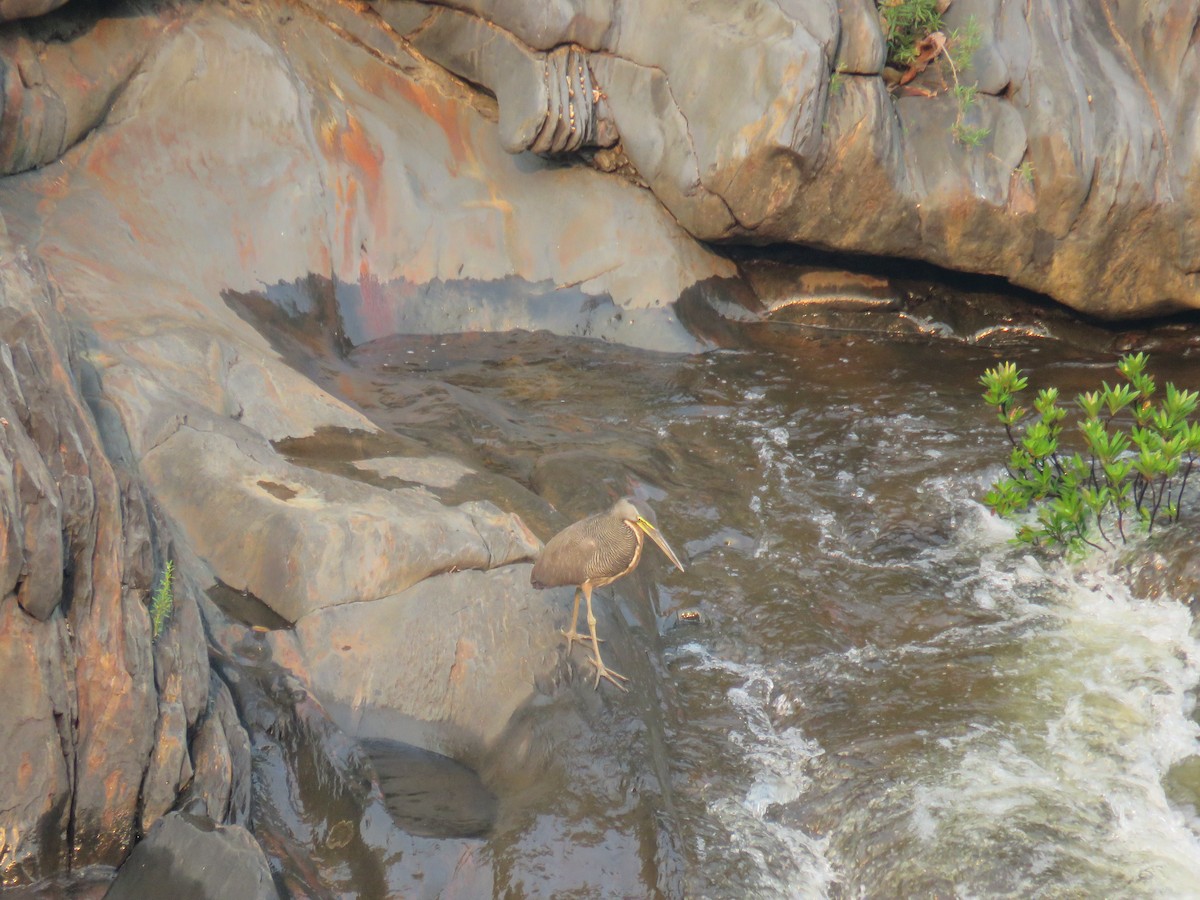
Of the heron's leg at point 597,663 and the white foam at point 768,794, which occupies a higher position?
the heron's leg at point 597,663

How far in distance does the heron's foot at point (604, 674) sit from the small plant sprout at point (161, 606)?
175cm

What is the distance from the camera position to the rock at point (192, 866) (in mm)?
3354

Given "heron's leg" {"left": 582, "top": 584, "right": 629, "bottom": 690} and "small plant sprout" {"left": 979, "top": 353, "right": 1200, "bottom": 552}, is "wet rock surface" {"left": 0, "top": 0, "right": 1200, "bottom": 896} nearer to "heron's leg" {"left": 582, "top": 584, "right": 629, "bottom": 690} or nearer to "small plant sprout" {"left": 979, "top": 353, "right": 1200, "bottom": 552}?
"heron's leg" {"left": 582, "top": 584, "right": 629, "bottom": 690}

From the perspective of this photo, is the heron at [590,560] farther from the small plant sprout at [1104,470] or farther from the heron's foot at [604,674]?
the small plant sprout at [1104,470]

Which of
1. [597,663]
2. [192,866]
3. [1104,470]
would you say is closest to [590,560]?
[597,663]

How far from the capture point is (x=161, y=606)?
3846 millimetres

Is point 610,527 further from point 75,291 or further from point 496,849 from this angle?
point 75,291

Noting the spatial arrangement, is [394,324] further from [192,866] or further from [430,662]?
[192,866]

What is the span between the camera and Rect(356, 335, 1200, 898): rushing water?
4.51 metres

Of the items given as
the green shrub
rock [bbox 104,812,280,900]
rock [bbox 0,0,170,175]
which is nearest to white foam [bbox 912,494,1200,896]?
rock [bbox 104,812,280,900]

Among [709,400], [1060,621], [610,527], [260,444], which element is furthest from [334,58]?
[1060,621]

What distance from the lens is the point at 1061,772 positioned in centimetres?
488

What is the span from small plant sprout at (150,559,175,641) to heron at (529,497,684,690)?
5.07 ft

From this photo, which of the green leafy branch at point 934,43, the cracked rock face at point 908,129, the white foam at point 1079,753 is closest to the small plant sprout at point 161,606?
the white foam at point 1079,753
